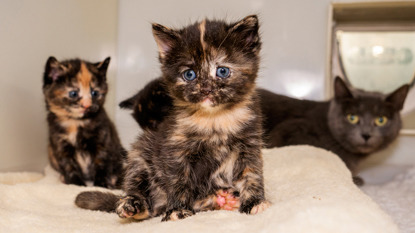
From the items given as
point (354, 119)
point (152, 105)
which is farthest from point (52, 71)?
point (354, 119)

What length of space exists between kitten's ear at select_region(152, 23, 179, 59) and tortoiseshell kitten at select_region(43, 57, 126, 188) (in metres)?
0.93

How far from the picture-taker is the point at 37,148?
2.64 metres

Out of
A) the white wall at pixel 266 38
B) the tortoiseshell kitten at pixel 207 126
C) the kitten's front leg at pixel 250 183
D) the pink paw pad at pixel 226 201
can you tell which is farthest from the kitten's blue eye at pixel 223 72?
the white wall at pixel 266 38

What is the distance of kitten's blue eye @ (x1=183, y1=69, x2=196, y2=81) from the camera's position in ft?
4.87

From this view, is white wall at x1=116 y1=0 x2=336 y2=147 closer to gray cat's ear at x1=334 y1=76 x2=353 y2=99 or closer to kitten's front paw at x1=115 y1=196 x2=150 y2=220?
gray cat's ear at x1=334 y1=76 x2=353 y2=99

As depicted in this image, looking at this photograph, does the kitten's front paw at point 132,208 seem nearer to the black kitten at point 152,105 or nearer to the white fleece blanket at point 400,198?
the black kitten at point 152,105

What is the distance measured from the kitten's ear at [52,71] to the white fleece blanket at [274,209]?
21.4 inches

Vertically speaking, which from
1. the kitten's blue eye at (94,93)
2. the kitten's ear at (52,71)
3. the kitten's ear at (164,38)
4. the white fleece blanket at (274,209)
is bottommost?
the white fleece blanket at (274,209)

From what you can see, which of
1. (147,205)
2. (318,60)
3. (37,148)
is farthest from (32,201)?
(318,60)

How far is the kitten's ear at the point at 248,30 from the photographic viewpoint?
1.51 meters

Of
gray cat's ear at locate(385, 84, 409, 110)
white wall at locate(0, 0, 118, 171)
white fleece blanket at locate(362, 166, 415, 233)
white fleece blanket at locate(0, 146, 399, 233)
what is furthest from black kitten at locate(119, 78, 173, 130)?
gray cat's ear at locate(385, 84, 409, 110)

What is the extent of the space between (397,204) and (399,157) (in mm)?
1041

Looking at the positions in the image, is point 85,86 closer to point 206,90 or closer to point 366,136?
point 206,90

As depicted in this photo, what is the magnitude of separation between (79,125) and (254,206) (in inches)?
53.7
